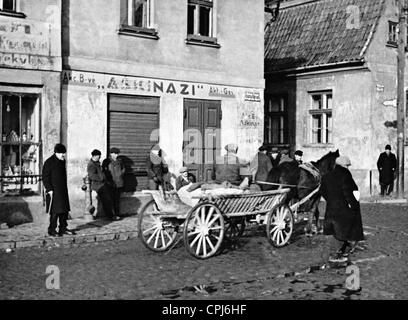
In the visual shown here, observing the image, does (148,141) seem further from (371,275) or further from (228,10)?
(371,275)

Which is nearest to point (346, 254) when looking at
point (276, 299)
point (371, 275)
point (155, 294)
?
point (371, 275)

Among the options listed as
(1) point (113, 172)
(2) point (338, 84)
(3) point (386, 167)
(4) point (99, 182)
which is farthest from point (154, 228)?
(2) point (338, 84)

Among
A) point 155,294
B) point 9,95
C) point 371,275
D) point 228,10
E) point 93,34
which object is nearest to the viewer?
point 155,294

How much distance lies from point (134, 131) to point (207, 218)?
6.01 meters

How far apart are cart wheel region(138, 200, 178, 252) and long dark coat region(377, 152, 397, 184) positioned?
12.5 meters

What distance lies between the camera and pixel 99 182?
14.0 m

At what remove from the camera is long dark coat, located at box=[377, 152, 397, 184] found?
21125 mm

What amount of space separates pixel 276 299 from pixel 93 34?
368 inches

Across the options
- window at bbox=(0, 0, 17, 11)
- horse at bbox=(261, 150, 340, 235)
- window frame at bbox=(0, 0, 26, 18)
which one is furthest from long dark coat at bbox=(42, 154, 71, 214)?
horse at bbox=(261, 150, 340, 235)

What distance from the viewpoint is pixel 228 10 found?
1705 cm

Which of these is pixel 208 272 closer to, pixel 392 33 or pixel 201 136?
pixel 201 136

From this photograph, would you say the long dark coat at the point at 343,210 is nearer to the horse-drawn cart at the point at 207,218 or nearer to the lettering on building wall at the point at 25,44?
the horse-drawn cart at the point at 207,218

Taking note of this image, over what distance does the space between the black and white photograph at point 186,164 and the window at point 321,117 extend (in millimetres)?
97

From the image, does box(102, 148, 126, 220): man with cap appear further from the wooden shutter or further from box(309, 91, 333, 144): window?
box(309, 91, 333, 144): window
